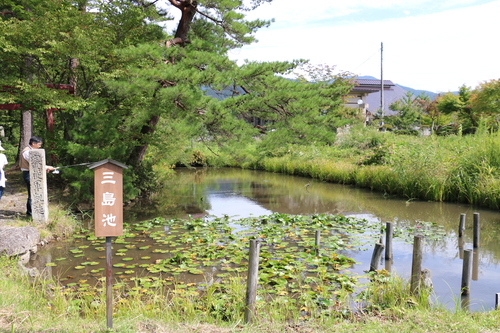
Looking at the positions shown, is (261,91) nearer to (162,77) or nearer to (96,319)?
(162,77)

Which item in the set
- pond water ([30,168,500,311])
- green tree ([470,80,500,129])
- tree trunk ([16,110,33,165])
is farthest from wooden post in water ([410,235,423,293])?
green tree ([470,80,500,129])

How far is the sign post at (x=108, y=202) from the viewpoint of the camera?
4.20 metres

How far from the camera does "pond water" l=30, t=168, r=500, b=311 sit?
6.89 m

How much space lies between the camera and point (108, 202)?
4250 millimetres

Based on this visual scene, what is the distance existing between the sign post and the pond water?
114 inches

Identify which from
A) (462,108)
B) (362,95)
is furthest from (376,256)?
(362,95)

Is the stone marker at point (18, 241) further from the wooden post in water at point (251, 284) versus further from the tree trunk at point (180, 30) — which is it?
the tree trunk at point (180, 30)

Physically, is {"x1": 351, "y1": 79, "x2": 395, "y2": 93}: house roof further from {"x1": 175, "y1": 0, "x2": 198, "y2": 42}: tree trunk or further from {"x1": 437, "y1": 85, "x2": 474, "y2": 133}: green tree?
{"x1": 175, "y1": 0, "x2": 198, "y2": 42}: tree trunk

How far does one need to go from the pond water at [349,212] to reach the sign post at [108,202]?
2.91 meters

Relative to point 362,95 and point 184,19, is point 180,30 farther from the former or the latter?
point 362,95

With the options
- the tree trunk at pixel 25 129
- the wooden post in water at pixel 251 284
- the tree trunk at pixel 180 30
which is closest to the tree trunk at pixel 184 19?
the tree trunk at pixel 180 30

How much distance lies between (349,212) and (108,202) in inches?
381

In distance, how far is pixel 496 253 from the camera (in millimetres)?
8195

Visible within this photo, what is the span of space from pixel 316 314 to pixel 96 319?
2.39 metres
